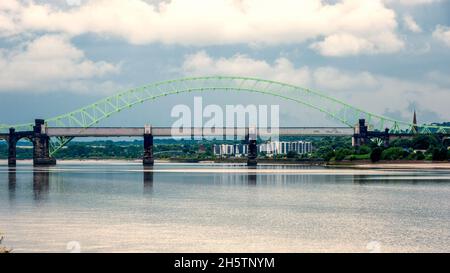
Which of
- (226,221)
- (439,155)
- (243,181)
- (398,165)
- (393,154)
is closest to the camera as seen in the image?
(226,221)

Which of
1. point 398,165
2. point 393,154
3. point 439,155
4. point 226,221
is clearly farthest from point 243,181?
point 393,154

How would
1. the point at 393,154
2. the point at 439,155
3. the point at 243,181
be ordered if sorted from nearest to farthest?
the point at 243,181 < the point at 439,155 < the point at 393,154

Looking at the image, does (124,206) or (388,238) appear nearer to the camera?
(388,238)

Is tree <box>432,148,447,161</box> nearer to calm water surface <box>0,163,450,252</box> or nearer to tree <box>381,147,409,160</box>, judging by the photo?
tree <box>381,147,409,160</box>

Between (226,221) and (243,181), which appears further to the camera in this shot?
(243,181)

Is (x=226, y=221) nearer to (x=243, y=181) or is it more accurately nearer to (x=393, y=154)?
(x=243, y=181)

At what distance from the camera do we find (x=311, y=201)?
218 feet

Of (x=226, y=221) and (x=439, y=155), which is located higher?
(x=439, y=155)

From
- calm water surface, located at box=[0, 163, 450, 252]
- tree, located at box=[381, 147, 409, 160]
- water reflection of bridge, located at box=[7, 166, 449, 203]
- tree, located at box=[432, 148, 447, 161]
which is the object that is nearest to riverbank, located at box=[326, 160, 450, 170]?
tree, located at box=[432, 148, 447, 161]

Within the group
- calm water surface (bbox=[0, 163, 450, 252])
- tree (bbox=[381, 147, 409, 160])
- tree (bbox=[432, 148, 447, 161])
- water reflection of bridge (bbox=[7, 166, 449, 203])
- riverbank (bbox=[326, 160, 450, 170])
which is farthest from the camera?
tree (bbox=[381, 147, 409, 160])
